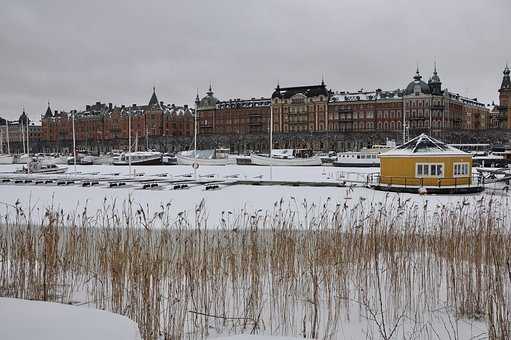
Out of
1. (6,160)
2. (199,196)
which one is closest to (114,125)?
(6,160)

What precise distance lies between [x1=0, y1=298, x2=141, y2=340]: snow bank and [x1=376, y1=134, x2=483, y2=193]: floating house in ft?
82.5

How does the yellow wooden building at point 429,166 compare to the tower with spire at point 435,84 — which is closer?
the yellow wooden building at point 429,166

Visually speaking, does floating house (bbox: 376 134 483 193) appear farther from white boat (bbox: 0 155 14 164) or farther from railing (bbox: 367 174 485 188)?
white boat (bbox: 0 155 14 164)

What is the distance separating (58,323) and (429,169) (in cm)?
2712

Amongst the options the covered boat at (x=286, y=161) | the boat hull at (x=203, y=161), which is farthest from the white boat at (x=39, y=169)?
the covered boat at (x=286, y=161)

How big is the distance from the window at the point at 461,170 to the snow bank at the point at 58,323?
27.2 meters

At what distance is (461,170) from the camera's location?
29.8 meters

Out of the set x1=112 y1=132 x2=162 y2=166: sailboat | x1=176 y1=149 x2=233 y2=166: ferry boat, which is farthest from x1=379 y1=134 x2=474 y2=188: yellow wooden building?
x1=112 y1=132 x2=162 y2=166: sailboat

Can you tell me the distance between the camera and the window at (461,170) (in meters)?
29.5

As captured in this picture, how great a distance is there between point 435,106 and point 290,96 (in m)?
30.7

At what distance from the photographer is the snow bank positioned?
5.07m

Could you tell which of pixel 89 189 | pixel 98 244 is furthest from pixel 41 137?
pixel 98 244

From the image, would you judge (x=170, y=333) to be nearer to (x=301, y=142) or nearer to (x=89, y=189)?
(x=89, y=189)

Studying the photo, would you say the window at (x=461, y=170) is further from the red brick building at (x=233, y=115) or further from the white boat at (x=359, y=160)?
the red brick building at (x=233, y=115)
